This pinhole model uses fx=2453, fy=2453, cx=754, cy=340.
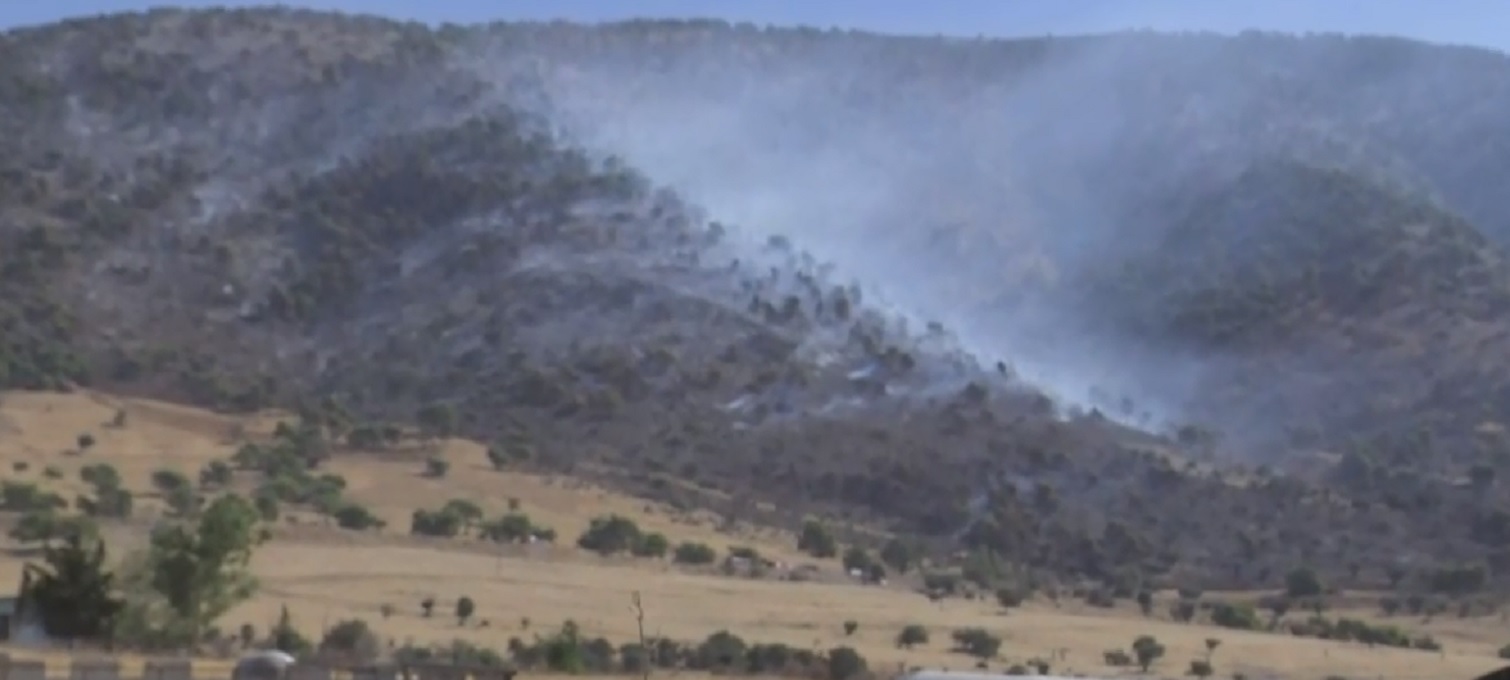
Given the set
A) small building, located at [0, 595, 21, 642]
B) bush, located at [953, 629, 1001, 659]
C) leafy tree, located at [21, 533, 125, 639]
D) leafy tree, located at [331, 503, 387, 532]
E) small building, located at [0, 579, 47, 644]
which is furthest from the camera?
leafy tree, located at [331, 503, 387, 532]

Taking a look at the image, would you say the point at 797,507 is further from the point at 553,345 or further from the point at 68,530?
the point at 68,530

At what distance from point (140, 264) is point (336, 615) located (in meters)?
61.4

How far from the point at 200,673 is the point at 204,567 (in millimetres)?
14049

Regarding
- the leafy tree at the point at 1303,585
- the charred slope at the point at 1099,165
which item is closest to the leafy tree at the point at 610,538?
the leafy tree at the point at 1303,585

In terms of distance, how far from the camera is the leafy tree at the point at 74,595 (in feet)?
146

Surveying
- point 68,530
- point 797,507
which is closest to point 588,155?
point 797,507

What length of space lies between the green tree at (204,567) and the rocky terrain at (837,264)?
34.0m

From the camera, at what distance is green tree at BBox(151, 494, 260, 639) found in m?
47.8

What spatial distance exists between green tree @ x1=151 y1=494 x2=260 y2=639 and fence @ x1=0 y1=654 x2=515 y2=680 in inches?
445

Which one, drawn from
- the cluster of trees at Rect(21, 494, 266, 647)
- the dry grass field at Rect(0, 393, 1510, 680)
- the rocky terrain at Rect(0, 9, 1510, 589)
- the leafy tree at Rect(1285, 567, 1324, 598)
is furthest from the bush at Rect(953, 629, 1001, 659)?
the rocky terrain at Rect(0, 9, 1510, 589)

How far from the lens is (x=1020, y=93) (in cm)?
14500

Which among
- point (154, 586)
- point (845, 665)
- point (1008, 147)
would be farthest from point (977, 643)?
point (1008, 147)

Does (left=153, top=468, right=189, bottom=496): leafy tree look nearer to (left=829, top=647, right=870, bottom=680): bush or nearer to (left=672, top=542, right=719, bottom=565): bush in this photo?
(left=672, top=542, right=719, bottom=565): bush

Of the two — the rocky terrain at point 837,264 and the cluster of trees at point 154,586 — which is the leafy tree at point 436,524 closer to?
the rocky terrain at point 837,264
